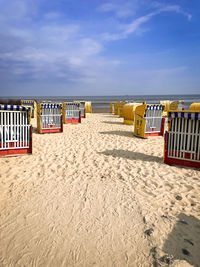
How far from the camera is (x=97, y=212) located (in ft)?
12.4

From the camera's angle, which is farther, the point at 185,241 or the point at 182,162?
the point at 182,162

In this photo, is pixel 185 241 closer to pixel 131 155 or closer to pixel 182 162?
pixel 182 162

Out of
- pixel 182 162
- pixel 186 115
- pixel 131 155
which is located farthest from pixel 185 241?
pixel 131 155

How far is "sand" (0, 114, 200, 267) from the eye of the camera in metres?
2.77

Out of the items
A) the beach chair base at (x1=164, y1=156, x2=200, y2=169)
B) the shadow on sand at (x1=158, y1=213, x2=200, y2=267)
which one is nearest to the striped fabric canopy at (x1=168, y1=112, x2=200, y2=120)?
the beach chair base at (x1=164, y1=156, x2=200, y2=169)

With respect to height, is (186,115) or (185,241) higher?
(186,115)

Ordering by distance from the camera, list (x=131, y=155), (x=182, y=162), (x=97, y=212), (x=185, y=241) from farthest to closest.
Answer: (x=131, y=155) < (x=182, y=162) < (x=97, y=212) < (x=185, y=241)

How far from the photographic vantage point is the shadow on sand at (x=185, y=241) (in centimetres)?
271

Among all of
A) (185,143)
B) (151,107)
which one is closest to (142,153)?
(185,143)

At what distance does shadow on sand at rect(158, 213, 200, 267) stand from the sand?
14 mm

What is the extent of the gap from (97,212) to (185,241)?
1.57 metres

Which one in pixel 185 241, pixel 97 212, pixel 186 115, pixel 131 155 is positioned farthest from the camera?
pixel 131 155

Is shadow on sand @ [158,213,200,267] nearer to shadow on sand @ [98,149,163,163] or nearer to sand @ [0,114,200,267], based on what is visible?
sand @ [0,114,200,267]

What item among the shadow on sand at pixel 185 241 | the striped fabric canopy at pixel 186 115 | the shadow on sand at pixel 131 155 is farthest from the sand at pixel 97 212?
the striped fabric canopy at pixel 186 115
